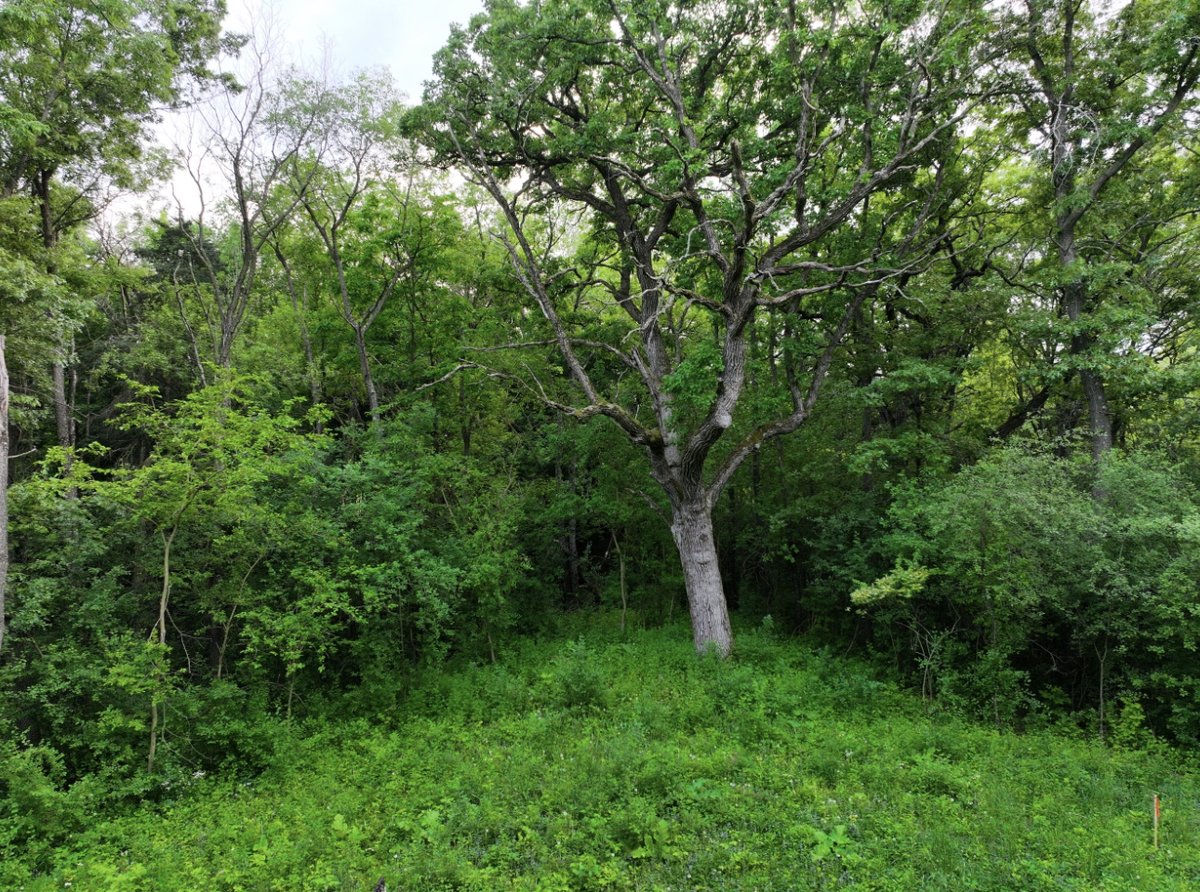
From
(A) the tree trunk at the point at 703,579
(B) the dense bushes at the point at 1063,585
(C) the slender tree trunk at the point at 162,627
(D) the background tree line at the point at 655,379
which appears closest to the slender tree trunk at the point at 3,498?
(D) the background tree line at the point at 655,379

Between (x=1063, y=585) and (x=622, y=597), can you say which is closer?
(x=1063, y=585)

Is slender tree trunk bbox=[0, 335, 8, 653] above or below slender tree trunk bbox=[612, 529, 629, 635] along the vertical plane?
above

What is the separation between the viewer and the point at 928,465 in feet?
33.0

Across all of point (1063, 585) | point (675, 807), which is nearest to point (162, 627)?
point (675, 807)

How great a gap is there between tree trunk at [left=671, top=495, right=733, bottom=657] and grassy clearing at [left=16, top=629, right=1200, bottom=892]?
144cm

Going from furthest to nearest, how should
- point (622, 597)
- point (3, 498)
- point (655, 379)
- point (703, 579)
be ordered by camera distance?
point (622, 597), point (655, 379), point (703, 579), point (3, 498)

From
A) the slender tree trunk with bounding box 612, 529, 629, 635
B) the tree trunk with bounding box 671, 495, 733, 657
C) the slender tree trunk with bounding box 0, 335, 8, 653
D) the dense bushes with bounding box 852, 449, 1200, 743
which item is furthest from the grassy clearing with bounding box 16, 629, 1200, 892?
the slender tree trunk with bounding box 612, 529, 629, 635

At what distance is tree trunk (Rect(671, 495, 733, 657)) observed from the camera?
9.34m

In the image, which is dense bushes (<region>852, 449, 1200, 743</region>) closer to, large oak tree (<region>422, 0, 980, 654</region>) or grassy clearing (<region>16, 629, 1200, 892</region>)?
grassy clearing (<region>16, 629, 1200, 892</region>)

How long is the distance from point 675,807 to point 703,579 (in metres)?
4.39

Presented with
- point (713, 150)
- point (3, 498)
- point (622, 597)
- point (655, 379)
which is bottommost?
point (622, 597)

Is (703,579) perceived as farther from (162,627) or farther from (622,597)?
(162,627)

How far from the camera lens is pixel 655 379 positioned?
34.1ft

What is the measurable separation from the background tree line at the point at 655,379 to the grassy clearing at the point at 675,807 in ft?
3.87
